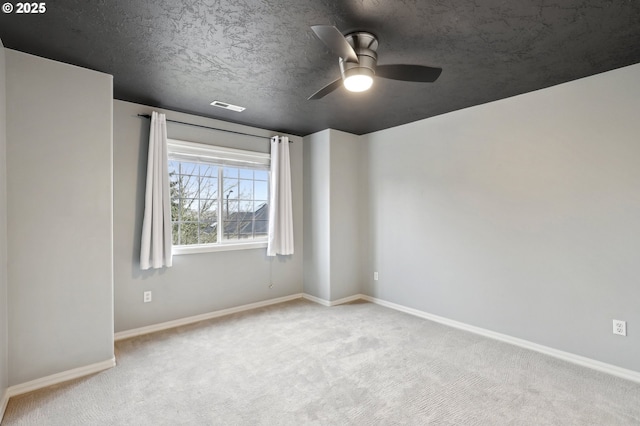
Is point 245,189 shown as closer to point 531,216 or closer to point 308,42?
point 308,42

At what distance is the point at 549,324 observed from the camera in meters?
3.06

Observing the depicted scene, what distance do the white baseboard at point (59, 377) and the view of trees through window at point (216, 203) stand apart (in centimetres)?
149

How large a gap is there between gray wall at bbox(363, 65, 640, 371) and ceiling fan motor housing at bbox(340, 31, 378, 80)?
1.89 meters

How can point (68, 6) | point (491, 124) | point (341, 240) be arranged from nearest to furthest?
point (68, 6) → point (491, 124) → point (341, 240)

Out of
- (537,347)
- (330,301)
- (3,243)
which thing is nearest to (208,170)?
(3,243)

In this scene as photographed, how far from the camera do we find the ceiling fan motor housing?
218 centimetres

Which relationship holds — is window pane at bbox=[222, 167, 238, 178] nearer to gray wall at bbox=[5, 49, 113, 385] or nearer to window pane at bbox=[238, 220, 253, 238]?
window pane at bbox=[238, 220, 253, 238]

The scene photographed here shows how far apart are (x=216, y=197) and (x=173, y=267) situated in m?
1.01

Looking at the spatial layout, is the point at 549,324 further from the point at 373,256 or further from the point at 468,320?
the point at 373,256

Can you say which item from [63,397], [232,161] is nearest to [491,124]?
[232,161]

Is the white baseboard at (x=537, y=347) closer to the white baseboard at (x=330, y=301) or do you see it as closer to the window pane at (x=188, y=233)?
the white baseboard at (x=330, y=301)

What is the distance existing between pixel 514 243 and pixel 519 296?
1.73 feet

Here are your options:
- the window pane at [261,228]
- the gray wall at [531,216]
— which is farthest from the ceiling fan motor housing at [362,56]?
the window pane at [261,228]

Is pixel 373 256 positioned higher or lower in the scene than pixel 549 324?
higher
